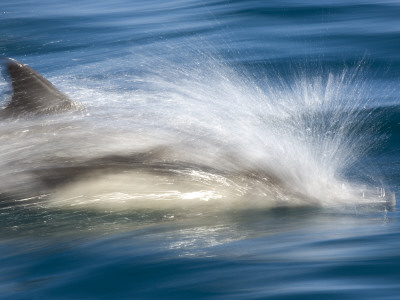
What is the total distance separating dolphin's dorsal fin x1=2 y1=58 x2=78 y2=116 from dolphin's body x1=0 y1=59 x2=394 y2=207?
0.32 m

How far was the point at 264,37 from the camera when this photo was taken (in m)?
10.6

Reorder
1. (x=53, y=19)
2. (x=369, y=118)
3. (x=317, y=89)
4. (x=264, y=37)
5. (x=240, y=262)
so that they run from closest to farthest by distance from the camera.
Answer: (x=240, y=262), (x=369, y=118), (x=317, y=89), (x=264, y=37), (x=53, y=19)

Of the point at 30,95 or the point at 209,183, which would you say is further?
the point at 30,95

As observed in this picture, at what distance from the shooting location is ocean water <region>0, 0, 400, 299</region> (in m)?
3.81

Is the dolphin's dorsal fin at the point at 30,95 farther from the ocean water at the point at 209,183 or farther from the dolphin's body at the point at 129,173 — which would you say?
the dolphin's body at the point at 129,173

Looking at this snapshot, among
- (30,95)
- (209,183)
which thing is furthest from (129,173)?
(30,95)

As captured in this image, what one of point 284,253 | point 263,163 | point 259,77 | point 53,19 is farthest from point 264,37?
point 284,253

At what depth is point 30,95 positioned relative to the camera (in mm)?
5891

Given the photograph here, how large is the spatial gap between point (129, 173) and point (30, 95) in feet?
3.69

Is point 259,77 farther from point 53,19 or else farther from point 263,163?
point 53,19

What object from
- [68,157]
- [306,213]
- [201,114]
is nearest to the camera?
[306,213]

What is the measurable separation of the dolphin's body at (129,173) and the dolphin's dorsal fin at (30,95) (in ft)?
1.04

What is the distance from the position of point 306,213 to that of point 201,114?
1476mm

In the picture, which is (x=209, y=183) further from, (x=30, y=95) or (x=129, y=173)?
(x=30, y=95)
